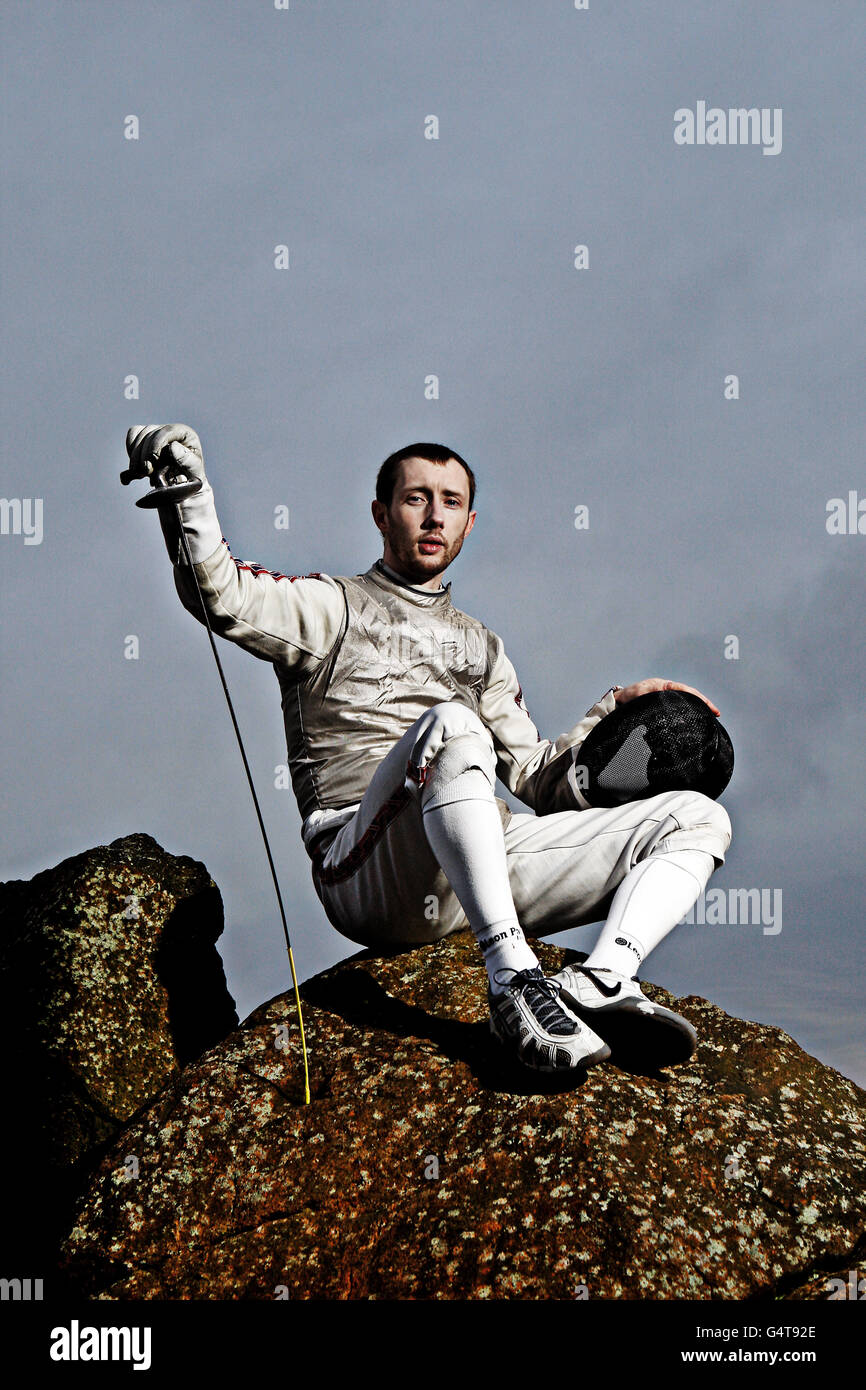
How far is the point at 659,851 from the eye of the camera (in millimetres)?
4840

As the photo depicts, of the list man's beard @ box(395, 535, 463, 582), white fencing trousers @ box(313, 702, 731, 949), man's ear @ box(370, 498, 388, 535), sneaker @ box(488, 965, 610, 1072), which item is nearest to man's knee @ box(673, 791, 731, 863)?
white fencing trousers @ box(313, 702, 731, 949)

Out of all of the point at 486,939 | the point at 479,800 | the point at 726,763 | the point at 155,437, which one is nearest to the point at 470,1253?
the point at 486,939

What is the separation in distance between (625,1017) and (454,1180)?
2.56 feet

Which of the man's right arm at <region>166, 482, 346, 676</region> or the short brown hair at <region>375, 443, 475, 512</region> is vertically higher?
the short brown hair at <region>375, 443, 475, 512</region>

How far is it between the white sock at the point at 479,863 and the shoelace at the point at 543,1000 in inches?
3.1

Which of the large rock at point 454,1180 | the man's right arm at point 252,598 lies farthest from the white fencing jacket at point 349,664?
the large rock at point 454,1180

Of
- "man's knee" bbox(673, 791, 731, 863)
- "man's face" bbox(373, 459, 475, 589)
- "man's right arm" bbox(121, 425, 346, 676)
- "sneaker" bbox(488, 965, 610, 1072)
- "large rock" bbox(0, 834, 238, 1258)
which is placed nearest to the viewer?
"sneaker" bbox(488, 965, 610, 1072)

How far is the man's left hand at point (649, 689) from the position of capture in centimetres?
541

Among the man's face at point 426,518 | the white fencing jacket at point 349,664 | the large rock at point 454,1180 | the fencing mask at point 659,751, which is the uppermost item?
the man's face at point 426,518

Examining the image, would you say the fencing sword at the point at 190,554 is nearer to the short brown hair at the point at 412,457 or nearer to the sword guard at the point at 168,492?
the sword guard at the point at 168,492

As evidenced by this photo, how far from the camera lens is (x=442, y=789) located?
4383 mm

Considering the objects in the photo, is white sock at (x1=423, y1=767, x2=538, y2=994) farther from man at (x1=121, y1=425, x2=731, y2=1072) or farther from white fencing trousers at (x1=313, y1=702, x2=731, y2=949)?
white fencing trousers at (x1=313, y1=702, x2=731, y2=949)

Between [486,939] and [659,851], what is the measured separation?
2.90 feet

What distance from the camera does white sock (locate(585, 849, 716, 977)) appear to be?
4.54m
